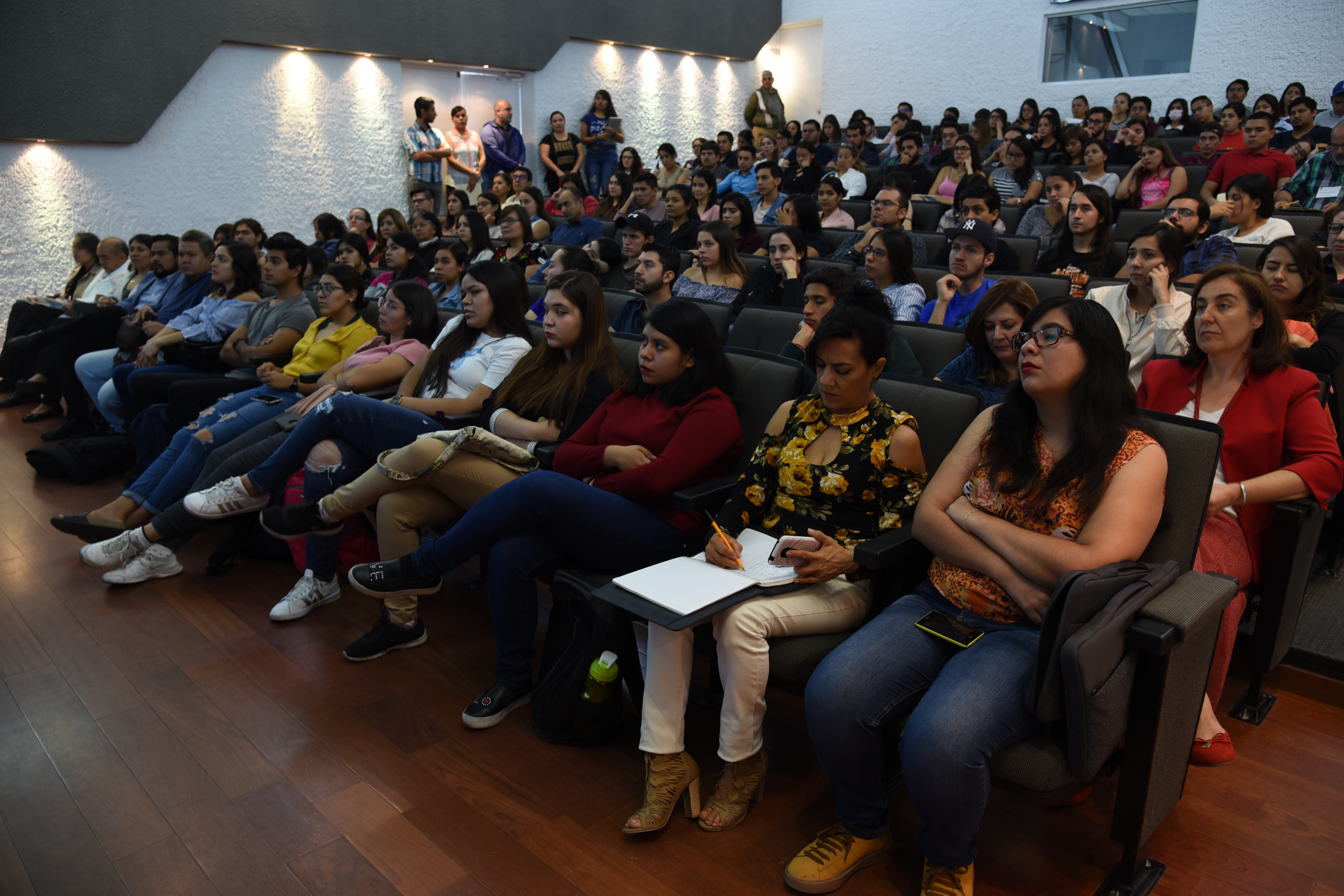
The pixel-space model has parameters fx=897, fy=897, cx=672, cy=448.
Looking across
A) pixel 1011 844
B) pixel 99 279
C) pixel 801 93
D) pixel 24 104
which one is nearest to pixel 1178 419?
pixel 1011 844

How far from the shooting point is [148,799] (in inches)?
77.9

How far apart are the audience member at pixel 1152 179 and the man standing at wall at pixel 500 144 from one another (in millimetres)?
6109

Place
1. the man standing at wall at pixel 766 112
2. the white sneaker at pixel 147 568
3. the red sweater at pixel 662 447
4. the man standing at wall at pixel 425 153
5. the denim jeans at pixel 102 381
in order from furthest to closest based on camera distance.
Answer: the man standing at wall at pixel 766 112 → the man standing at wall at pixel 425 153 → the denim jeans at pixel 102 381 → the white sneaker at pixel 147 568 → the red sweater at pixel 662 447

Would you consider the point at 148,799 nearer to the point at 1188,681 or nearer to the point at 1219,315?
the point at 1188,681

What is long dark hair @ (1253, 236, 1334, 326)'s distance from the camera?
99.5 inches

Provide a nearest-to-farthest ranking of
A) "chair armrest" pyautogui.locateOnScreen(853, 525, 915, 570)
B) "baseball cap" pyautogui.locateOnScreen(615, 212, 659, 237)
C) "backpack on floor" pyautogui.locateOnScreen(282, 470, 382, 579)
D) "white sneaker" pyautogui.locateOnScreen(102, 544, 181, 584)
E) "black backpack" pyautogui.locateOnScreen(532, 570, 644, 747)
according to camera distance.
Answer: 1. "chair armrest" pyautogui.locateOnScreen(853, 525, 915, 570)
2. "black backpack" pyautogui.locateOnScreen(532, 570, 644, 747)
3. "backpack on floor" pyautogui.locateOnScreen(282, 470, 382, 579)
4. "white sneaker" pyautogui.locateOnScreen(102, 544, 181, 584)
5. "baseball cap" pyautogui.locateOnScreen(615, 212, 659, 237)

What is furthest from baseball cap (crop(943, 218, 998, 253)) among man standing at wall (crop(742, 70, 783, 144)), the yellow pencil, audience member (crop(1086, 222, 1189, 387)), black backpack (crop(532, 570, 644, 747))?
man standing at wall (crop(742, 70, 783, 144))

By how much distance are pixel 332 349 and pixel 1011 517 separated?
2.95 metres

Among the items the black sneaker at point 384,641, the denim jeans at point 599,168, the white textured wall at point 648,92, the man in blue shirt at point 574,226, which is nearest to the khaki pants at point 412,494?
the black sneaker at point 384,641

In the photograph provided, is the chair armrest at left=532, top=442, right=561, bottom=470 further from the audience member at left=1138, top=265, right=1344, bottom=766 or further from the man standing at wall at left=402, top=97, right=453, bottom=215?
the man standing at wall at left=402, top=97, right=453, bottom=215

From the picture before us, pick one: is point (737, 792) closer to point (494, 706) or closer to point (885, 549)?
point (885, 549)

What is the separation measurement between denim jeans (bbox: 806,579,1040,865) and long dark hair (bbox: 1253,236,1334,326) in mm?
1602

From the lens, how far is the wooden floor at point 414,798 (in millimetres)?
1707

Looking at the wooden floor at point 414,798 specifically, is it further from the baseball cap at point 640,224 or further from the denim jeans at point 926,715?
the baseball cap at point 640,224
